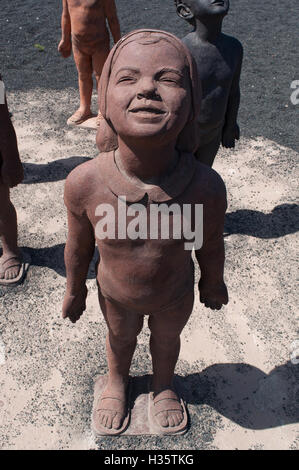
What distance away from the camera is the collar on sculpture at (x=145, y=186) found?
74.0 inches

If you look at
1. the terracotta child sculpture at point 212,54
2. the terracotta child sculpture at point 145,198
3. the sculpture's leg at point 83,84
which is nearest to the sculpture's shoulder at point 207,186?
the terracotta child sculpture at point 145,198

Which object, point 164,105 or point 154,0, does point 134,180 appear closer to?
point 164,105

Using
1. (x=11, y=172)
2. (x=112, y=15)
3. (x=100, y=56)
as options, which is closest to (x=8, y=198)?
(x=11, y=172)

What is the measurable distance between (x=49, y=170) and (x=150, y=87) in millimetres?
3466

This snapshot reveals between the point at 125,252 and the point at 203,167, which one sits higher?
the point at 203,167

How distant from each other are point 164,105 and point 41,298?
7.71 feet

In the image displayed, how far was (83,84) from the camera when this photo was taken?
220 inches

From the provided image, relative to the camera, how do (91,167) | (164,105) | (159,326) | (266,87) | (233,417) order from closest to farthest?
(164,105) < (91,167) < (159,326) < (233,417) < (266,87)

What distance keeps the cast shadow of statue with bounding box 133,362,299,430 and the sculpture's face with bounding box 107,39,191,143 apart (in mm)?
1927

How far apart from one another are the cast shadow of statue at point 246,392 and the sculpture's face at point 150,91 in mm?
1927

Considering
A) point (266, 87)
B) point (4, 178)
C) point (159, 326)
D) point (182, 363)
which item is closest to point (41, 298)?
point (4, 178)

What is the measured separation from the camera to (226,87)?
3.26m

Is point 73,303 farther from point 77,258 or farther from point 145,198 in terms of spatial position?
point 145,198

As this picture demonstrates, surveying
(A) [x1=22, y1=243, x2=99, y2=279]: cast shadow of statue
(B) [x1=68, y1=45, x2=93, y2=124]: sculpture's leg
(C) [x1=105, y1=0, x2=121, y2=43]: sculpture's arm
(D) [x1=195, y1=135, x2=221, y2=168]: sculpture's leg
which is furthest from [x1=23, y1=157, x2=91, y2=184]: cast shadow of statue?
(D) [x1=195, y1=135, x2=221, y2=168]: sculpture's leg
